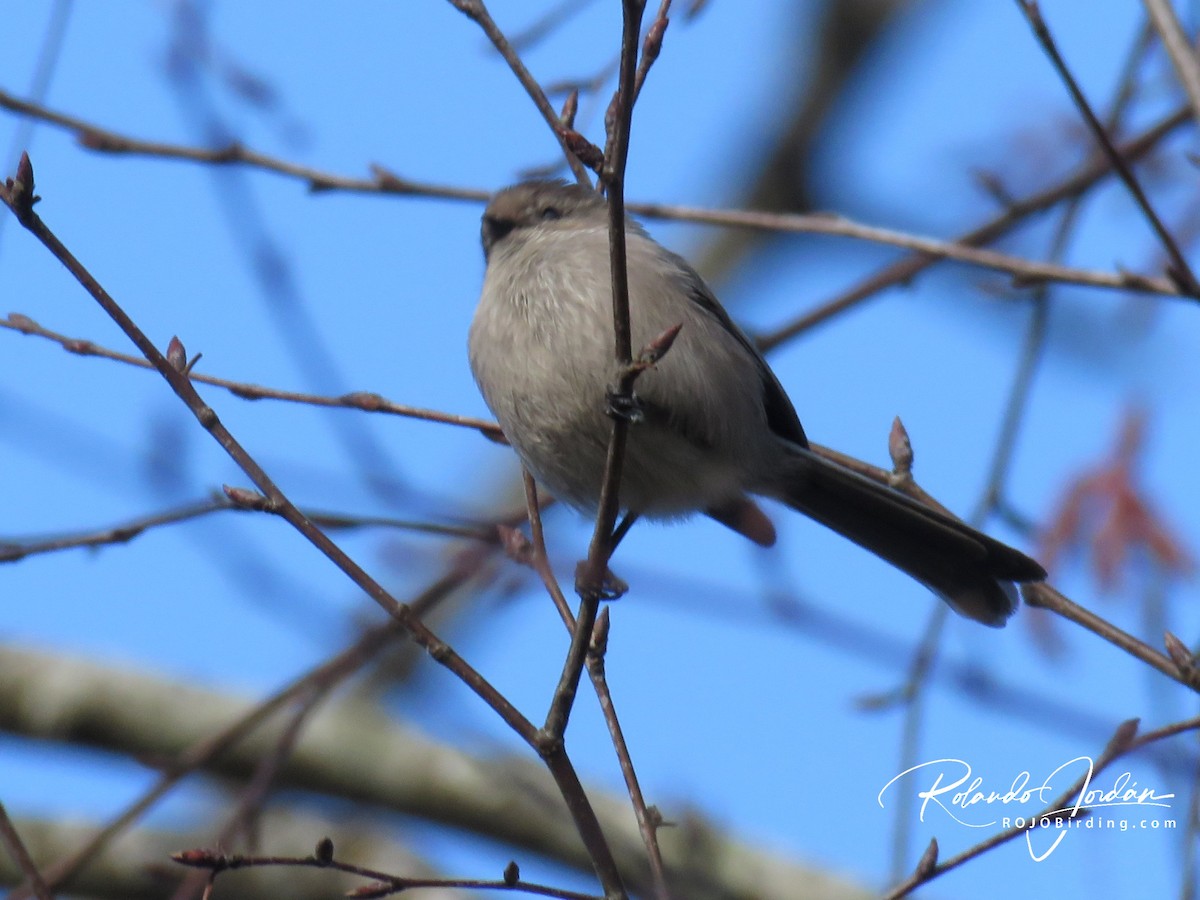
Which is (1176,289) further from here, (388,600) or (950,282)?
(950,282)

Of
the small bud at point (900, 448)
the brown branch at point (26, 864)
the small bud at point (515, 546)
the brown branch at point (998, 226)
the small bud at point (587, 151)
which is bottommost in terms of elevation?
the brown branch at point (26, 864)

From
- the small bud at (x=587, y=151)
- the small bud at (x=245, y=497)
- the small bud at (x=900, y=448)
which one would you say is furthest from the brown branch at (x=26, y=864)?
the small bud at (x=900, y=448)

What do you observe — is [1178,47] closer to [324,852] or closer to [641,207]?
[641,207]

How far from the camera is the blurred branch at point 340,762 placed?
4.66m

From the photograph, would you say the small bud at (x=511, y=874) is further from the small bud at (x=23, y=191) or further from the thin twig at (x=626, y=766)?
the small bud at (x=23, y=191)

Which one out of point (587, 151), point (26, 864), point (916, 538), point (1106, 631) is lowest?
point (26, 864)

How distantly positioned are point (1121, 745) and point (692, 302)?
164 cm

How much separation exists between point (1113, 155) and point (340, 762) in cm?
350

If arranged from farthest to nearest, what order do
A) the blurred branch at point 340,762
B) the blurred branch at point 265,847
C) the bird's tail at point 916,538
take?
the blurred branch at point 340,762
the blurred branch at point 265,847
the bird's tail at point 916,538

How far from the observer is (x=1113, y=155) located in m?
2.16

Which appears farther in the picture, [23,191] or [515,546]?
[515,546]

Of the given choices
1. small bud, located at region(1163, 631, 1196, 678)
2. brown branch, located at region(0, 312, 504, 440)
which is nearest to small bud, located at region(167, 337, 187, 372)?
brown branch, located at region(0, 312, 504, 440)

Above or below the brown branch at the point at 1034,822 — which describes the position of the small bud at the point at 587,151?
above

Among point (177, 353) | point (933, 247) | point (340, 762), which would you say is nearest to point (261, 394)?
point (177, 353)
